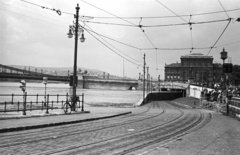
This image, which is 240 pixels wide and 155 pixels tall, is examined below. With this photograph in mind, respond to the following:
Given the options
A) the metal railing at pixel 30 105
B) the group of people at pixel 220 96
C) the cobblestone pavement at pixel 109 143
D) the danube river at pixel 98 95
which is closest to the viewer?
the cobblestone pavement at pixel 109 143

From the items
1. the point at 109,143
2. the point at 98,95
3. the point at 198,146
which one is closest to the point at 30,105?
the point at 109,143

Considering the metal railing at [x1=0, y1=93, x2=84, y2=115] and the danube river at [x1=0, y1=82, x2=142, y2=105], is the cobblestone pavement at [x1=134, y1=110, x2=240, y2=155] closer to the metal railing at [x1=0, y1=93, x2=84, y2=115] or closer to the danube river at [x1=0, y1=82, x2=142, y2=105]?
the metal railing at [x1=0, y1=93, x2=84, y2=115]

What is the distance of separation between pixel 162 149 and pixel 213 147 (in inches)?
68.6

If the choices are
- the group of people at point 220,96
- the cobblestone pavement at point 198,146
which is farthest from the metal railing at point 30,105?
the group of people at point 220,96

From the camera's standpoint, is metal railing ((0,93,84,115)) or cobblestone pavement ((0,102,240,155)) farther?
metal railing ((0,93,84,115))

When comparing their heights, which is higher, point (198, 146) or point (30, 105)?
point (30, 105)

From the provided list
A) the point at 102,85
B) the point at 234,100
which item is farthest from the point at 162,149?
the point at 102,85

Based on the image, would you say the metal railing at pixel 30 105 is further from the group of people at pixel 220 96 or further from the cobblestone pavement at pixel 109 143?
the group of people at pixel 220 96

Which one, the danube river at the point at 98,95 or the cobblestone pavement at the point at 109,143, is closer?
the cobblestone pavement at the point at 109,143

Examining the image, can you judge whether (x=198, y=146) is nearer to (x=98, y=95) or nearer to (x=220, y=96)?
(x=220, y=96)

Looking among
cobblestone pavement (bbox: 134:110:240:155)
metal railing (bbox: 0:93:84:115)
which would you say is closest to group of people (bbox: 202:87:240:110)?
metal railing (bbox: 0:93:84:115)

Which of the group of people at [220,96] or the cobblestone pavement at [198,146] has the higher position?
the group of people at [220,96]

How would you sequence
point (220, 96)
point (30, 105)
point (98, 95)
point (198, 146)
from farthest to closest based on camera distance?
1. point (98, 95)
2. point (220, 96)
3. point (30, 105)
4. point (198, 146)

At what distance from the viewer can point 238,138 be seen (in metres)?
10.9
